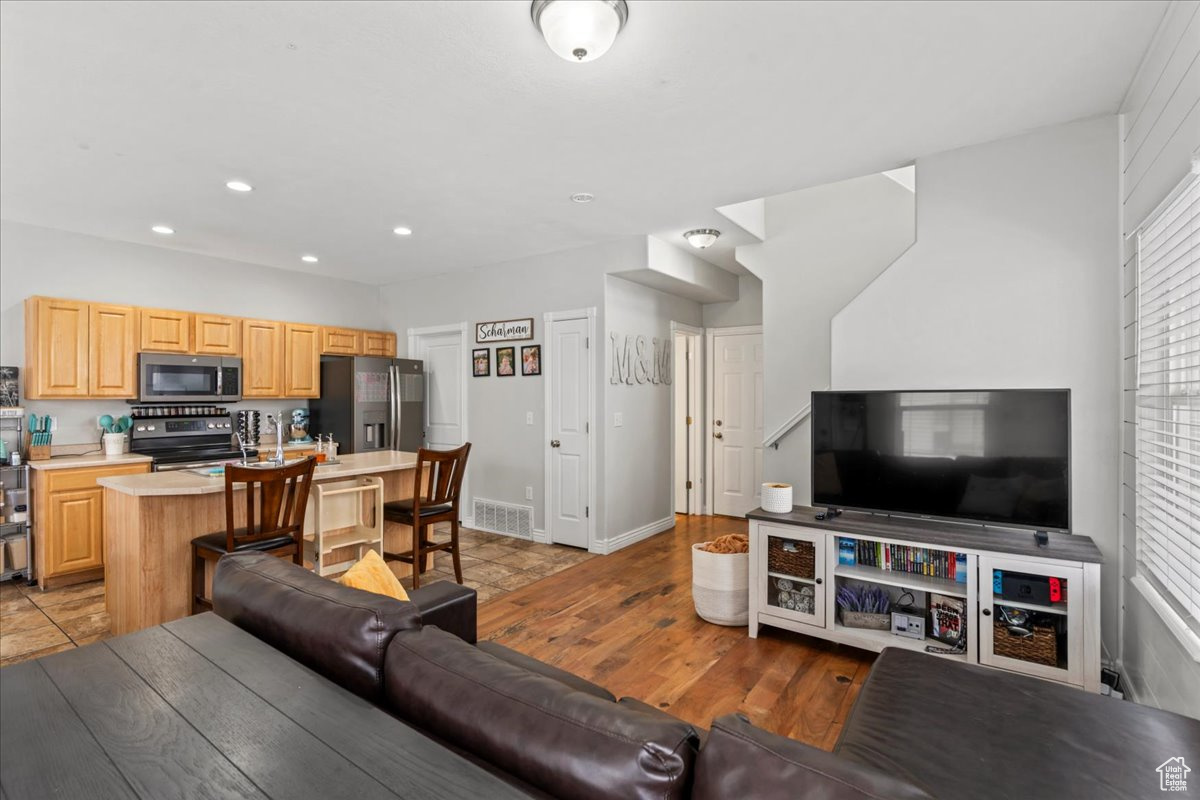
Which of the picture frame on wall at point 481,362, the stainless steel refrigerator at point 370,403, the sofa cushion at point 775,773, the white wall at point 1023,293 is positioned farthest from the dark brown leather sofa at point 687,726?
the stainless steel refrigerator at point 370,403

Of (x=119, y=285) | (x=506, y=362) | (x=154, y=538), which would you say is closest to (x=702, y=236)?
(x=506, y=362)

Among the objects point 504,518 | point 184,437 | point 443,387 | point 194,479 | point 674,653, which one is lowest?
point 674,653

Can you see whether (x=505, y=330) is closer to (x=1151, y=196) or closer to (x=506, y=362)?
(x=506, y=362)

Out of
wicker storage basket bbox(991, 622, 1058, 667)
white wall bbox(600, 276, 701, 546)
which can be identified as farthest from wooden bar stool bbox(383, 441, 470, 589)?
wicker storage basket bbox(991, 622, 1058, 667)

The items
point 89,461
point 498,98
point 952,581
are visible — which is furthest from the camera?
point 89,461

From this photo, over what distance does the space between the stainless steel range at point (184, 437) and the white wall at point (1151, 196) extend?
5589mm

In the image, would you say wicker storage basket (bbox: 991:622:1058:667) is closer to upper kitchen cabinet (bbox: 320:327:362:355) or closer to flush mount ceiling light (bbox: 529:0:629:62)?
flush mount ceiling light (bbox: 529:0:629:62)

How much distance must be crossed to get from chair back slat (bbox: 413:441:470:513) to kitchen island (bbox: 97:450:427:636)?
40.8 inches

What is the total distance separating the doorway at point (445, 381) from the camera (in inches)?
223

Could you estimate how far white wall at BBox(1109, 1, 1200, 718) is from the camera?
1790 millimetres

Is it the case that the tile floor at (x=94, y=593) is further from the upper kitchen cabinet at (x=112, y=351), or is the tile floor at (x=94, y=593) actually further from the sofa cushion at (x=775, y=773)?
the sofa cushion at (x=775, y=773)

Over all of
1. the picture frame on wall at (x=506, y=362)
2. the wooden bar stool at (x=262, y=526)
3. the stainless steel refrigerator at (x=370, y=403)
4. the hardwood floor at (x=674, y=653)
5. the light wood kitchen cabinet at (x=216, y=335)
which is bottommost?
the hardwood floor at (x=674, y=653)

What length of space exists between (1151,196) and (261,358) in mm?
6065

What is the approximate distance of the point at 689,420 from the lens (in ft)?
20.2
